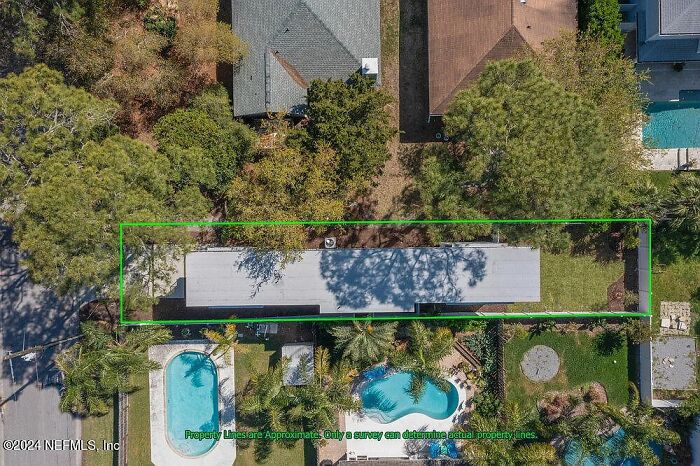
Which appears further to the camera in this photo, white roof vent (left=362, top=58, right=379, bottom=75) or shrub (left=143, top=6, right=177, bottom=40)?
shrub (left=143, top=6, right=177, bottom=40)

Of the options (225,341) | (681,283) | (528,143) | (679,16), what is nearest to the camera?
(528,143)

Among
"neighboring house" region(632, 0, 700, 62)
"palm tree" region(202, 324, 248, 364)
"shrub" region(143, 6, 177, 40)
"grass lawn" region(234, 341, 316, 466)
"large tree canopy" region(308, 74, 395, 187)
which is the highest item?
"shrub" region(143, 6, 177, 40)

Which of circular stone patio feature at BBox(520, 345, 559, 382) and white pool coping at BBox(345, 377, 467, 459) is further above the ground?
circular stone patio feature at BBox(520, 345, 559, 382)

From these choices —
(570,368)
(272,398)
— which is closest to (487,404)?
(570,368)

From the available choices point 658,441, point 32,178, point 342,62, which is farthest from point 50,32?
point 658,441

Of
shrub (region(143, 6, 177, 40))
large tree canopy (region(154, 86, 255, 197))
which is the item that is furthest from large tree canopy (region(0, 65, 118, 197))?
shrub (region(143, 6, 177, 40))

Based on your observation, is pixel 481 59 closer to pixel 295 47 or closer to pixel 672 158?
pixel 295 47

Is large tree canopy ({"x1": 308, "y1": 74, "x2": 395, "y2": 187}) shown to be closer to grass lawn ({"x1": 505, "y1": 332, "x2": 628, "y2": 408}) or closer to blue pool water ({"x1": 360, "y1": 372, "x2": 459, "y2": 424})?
blue pool water ({"x1": 360, "y1": 372, "x2": 459, "y2": 424})
